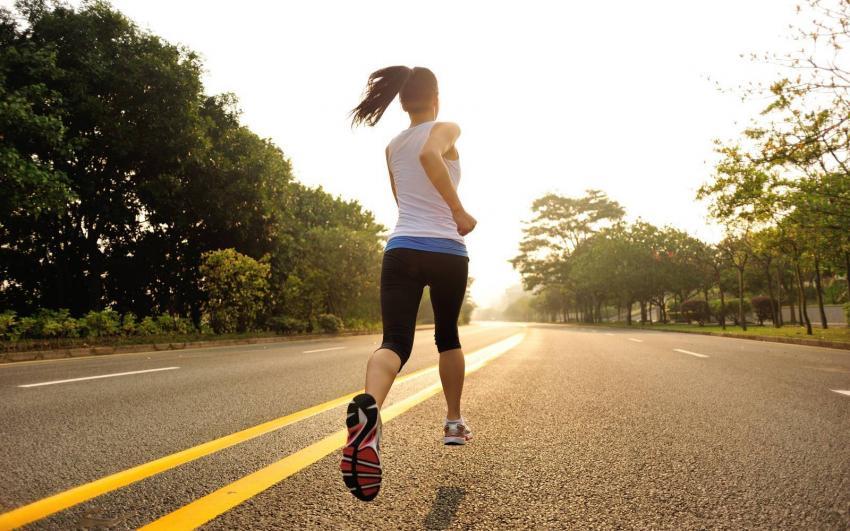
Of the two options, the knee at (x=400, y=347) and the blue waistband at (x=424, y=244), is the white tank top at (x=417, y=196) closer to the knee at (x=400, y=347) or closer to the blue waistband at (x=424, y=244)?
the blue waistband at (x=424, y=244)

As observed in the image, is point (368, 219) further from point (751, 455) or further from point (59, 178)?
point (751, 455)

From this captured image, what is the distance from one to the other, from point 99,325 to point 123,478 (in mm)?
13863

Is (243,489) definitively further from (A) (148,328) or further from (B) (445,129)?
(A) (148,328)

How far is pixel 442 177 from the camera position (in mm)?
2662

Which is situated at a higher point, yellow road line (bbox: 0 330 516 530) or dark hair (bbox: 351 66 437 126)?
dark hair (bbox: 351 66 437 126)

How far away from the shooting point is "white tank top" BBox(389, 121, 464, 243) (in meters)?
2.80

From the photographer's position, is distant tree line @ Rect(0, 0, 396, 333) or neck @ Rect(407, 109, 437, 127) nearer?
neck @ Rect(407, 109, 437, 127)

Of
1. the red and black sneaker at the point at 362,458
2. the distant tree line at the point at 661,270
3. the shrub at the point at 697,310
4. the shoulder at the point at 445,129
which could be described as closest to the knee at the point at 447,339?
the red and black sneaker at the point at 362,458

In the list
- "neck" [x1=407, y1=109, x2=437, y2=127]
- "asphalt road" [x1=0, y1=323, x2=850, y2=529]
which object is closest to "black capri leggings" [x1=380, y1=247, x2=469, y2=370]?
"asphalt road" [x1=0, y1=323, x2=850, y2=529]

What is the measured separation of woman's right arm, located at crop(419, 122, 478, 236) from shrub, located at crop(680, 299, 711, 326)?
133 feet

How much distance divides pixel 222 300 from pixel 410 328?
714 inches

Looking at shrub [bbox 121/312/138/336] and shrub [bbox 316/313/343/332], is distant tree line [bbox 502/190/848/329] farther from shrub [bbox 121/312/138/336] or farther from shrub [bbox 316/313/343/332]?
shrub [bbox 121/312/138/336]

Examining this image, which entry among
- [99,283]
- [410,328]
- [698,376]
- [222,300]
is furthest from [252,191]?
[410,328]

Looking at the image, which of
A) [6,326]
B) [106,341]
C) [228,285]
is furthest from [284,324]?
[6,326]
